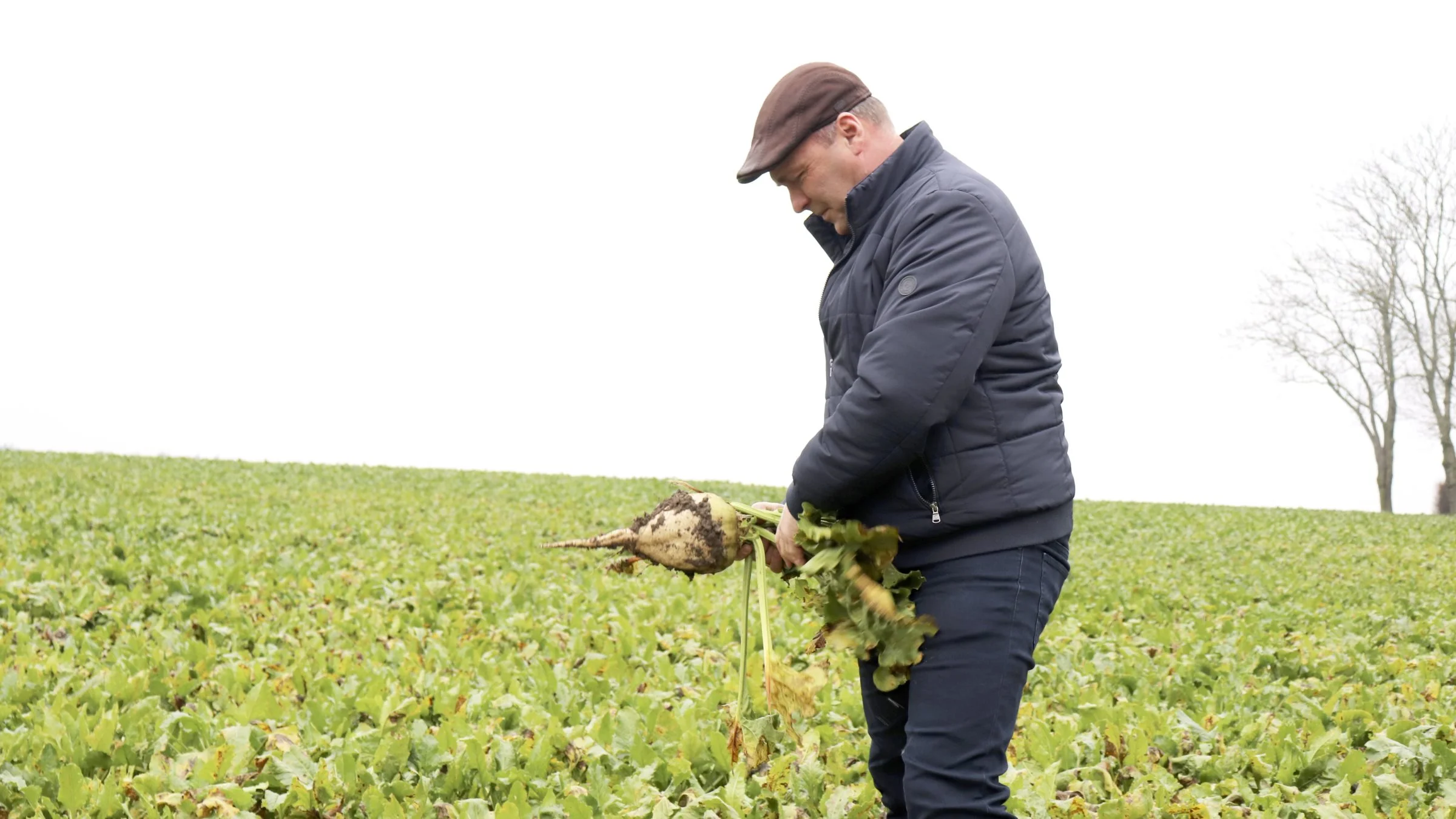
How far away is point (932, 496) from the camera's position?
2848 mm

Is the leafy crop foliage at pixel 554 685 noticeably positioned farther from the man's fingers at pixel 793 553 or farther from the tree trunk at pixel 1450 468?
the tree trunk at pixel 1450 468

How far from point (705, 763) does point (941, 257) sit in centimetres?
297

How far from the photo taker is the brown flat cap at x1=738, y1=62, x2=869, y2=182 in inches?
117

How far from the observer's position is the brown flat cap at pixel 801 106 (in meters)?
2.97

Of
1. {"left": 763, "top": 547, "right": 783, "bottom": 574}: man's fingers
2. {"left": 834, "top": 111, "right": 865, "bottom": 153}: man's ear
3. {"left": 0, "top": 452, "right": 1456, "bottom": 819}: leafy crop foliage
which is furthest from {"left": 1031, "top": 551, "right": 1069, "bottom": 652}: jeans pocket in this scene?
{"left": 834, "top": 111, "right": 865, "bottom": 153}: man's ear

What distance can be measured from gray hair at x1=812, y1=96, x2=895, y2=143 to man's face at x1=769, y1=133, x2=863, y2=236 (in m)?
0.01

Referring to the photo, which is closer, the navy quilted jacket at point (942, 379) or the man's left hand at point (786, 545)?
the navy quilted jacket at point (942, 379)

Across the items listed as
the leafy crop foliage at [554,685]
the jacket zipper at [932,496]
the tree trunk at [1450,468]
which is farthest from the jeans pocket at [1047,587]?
the tree trunk at [1450,468]

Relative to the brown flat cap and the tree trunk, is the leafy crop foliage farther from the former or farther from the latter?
the tree trunk

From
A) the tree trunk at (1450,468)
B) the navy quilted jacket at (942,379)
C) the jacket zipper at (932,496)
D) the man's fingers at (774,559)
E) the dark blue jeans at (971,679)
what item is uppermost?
the tree trunk at (1450,468)

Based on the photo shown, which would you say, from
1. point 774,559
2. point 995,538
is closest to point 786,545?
point 774,559

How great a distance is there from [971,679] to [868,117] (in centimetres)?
157

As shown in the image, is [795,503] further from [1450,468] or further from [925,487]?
[1450,468]

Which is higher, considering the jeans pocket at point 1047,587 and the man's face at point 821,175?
the man's face at point 821,175
